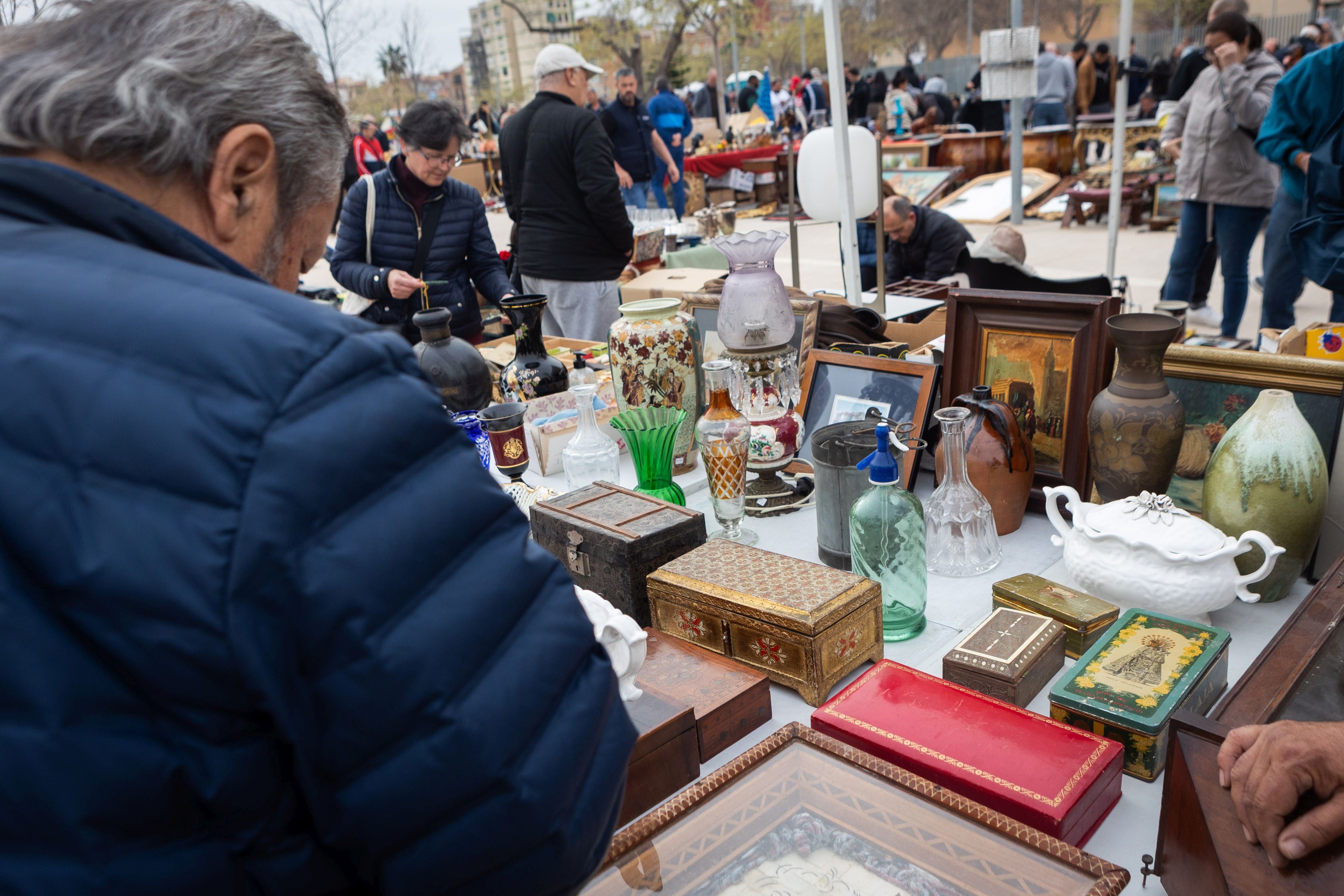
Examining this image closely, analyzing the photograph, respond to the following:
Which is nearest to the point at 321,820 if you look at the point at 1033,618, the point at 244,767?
the point at 244,767

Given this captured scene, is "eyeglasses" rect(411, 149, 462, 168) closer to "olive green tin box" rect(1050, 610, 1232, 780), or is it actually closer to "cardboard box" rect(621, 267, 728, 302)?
"cardboard box" rect(621, 267, 728, 302)

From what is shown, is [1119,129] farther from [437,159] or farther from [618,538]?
[618,538]

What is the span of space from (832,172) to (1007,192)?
7680 mm

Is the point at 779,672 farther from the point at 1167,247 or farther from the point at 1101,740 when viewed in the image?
the point at 1167,247

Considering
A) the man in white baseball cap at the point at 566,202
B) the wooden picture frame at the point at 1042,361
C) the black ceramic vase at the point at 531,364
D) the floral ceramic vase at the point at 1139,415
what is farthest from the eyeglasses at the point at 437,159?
the floral ceramic vase at the point at 1139,415

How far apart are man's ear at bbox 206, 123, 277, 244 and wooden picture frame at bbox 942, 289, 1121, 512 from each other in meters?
1.42

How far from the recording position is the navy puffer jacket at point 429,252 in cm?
317

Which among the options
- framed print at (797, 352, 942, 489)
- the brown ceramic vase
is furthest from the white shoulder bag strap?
the brown ceramic vase

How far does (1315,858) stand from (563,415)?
1.78 metres

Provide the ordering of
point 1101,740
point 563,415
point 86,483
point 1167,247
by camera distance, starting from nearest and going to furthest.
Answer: point 86,483
point 1101,740
point 563,415
point 1167,247

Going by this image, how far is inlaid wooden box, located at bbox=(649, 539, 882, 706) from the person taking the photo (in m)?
1.28

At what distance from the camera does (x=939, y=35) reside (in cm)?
3575

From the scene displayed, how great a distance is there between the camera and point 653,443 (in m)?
1.81

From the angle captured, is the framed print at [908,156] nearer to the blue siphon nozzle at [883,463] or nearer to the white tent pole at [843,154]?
the white tent pole at [843,154]
